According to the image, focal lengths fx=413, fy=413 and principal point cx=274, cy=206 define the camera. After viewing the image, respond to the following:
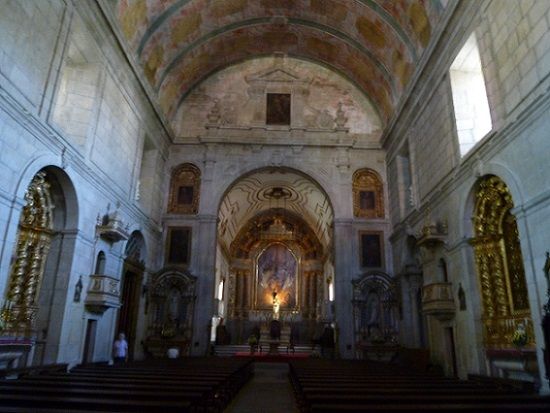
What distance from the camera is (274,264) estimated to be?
2889 cm

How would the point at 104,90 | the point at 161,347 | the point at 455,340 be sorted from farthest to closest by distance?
the point at 161,347 → the point at 104,90 → the point at 455,340

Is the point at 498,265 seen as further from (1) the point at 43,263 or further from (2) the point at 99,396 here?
(1) the point at 43,263

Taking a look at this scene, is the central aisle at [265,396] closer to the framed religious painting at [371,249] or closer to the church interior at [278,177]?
the church interior at [278,177]

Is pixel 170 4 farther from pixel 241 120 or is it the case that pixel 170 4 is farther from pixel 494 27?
pixel 494 27

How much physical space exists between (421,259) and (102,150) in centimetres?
1020

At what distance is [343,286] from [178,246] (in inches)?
266

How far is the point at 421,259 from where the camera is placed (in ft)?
43.4

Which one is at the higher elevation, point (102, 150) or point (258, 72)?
point (258, 72)

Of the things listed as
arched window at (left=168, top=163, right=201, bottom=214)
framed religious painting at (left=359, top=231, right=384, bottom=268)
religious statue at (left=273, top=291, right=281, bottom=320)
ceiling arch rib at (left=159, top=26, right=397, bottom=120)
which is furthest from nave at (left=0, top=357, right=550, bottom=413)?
religious statue at (left=273, top=291, right=281, bottom=320)

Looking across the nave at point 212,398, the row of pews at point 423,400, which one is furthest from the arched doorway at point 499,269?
the row of pews at point 423,400

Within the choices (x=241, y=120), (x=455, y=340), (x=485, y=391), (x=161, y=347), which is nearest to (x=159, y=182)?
(x=241, y=120)

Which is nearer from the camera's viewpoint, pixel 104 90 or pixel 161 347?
pixel 104 90

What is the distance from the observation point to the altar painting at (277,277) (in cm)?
2809

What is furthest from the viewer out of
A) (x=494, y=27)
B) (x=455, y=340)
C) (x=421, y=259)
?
(x=421, y=259)
